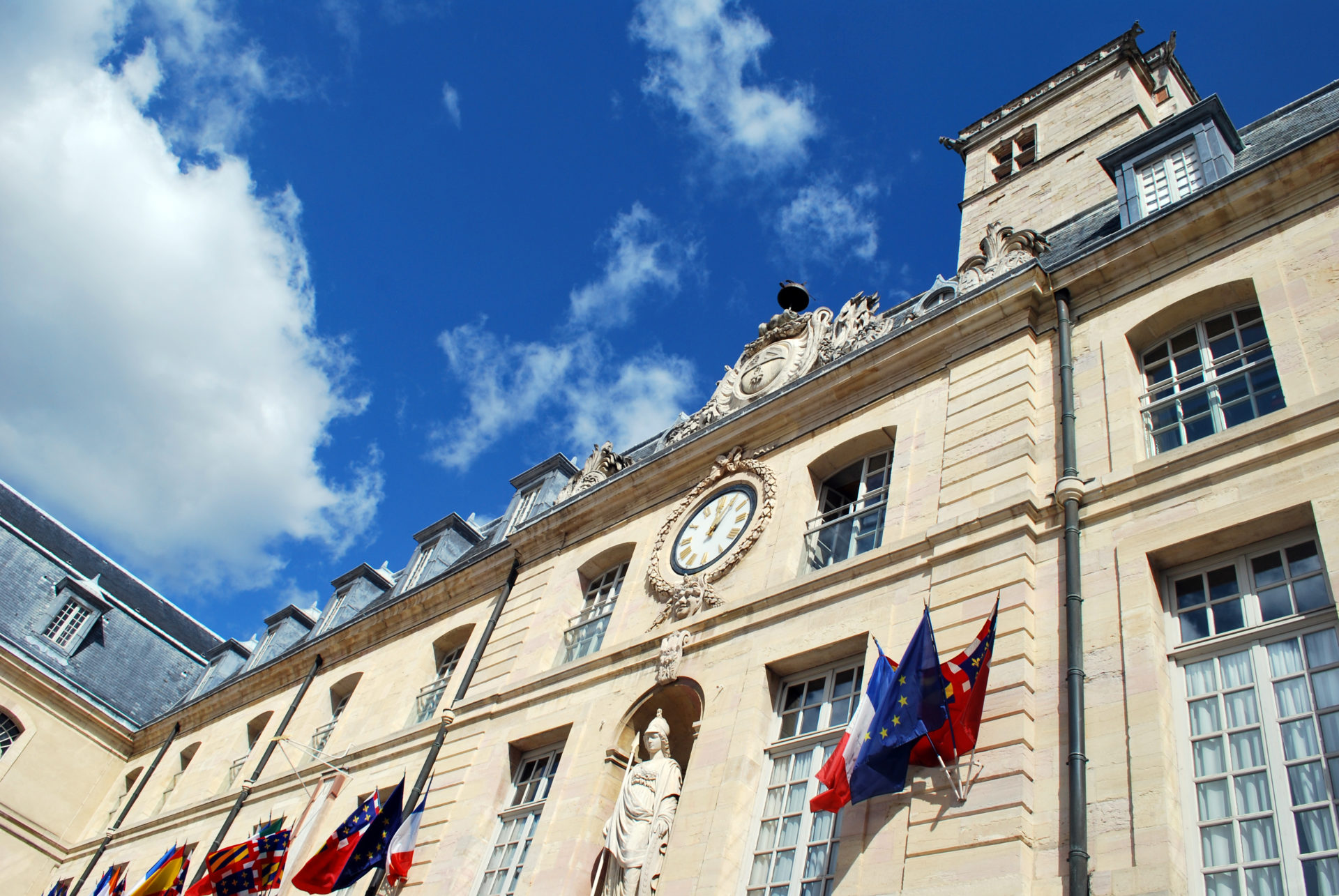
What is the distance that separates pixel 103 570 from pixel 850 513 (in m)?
24.3

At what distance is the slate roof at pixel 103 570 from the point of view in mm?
25922

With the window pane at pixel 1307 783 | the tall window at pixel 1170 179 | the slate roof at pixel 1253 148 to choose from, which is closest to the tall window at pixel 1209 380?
the slate roof at pixel 1253 148

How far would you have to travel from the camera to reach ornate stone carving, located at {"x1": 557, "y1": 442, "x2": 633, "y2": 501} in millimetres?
14773

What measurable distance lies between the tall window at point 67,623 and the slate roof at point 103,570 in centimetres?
173

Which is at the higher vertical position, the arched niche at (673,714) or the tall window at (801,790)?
the arched niche at (673,714)

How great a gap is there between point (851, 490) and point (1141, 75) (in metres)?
12.8

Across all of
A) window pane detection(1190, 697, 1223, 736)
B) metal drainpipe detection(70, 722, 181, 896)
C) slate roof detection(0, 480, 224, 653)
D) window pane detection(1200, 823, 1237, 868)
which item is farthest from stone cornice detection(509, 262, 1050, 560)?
slate roof detection(0, 480, 224, 653)

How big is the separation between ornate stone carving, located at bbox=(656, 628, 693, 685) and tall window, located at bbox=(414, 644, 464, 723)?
16.1 feet

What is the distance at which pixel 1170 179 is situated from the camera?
11.0 m

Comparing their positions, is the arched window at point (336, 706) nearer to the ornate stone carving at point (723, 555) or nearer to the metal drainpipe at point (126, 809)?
the metal drainpipe at point (126, 809)

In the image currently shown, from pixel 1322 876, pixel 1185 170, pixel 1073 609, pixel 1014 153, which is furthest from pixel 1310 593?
pixel 1014 153

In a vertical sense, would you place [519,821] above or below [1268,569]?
below

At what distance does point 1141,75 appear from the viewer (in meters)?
19.2

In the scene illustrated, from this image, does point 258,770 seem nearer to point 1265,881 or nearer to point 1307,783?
point 1265,881
